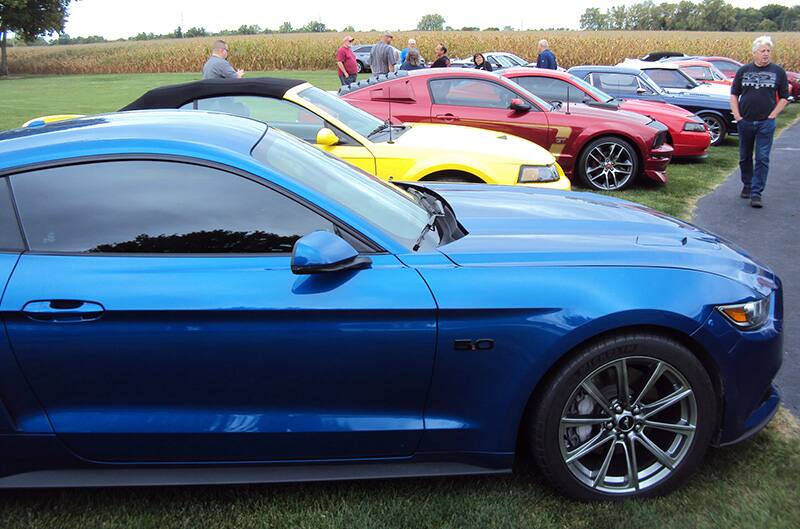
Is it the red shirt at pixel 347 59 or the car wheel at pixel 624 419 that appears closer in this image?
the car wheel at pixel 624 419

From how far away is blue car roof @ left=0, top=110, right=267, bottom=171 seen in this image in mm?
2568

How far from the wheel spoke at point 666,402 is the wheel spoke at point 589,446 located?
0.18 m

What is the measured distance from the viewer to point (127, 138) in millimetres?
Result: 2633

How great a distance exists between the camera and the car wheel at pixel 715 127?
1305 centimetres

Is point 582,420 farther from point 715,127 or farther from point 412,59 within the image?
point 412,59

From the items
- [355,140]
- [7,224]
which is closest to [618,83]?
[355,140]

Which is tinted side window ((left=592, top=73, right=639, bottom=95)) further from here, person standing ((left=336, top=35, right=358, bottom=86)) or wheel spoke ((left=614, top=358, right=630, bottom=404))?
wheel spoke ((left=614, top=358, right=630, bottom=404))

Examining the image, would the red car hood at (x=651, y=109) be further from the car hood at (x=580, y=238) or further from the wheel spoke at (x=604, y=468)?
the wheel spoke at (x=604, y=468)

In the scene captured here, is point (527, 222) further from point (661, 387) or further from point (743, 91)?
point (743, 91)

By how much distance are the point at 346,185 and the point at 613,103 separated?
811 cm

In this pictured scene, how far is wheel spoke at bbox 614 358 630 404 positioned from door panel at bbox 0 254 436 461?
2.45 ft

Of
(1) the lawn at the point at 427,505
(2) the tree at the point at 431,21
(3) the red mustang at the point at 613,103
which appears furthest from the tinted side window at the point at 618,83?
(2) the tree at the point at 431,21

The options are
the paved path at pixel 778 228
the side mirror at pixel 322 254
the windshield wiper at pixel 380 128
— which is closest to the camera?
the side mirror at pixel 322 254

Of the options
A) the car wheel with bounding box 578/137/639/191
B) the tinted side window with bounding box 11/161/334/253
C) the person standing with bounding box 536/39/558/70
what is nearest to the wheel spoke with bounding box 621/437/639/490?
the tinted side window with bounding box 11/161/334/253
